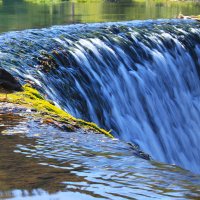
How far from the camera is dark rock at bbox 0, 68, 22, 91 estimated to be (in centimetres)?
1042

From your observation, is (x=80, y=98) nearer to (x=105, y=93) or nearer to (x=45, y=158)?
(x=105, y=93)

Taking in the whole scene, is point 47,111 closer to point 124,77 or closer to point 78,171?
point 78,171

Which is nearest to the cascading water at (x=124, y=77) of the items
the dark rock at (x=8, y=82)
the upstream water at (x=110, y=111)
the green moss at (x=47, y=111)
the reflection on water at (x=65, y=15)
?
the upstream water at (x=110, y=111)

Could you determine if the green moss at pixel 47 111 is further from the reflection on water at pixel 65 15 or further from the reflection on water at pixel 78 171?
the reflection on water at pixel 65 15

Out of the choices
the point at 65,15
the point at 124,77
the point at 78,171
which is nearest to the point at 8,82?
the point at 78,171

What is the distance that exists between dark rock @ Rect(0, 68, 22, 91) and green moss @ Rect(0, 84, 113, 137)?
20cm

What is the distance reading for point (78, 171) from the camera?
6.25 m

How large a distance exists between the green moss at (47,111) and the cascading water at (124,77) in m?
2.11

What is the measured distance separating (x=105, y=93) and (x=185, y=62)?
847 cm

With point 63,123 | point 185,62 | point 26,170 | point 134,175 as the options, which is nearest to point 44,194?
point 26,170

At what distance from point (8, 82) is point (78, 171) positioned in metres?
4.97

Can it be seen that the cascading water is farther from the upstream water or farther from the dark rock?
the dark rock

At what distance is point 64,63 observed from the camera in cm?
1631

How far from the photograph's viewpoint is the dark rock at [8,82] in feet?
34.2
